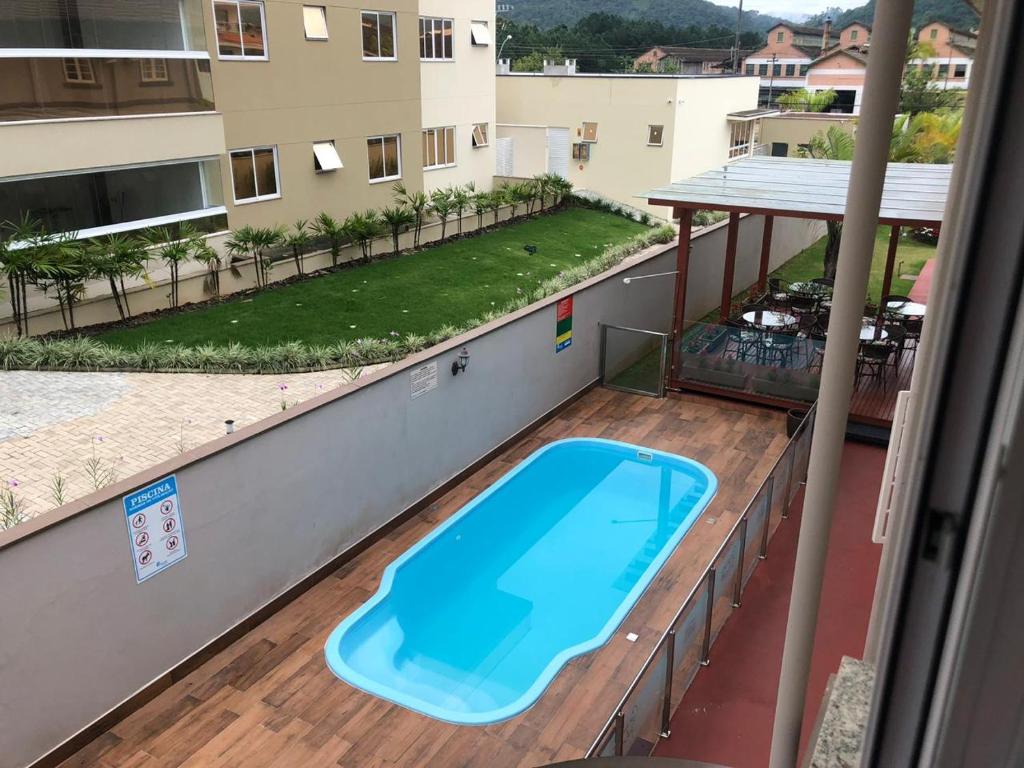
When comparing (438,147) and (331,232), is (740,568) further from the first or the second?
(438,147)

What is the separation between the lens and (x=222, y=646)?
7.70 m

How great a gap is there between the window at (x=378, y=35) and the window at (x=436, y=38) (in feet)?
4.99

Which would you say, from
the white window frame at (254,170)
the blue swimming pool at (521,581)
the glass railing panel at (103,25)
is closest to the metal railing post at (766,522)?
the blue swimming pool at (521,581)

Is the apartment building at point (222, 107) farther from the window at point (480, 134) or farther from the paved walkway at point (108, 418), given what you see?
the paved walkway at point (108, 418)

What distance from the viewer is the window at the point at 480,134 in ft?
84.1

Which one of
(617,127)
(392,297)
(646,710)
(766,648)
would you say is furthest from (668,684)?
(617,127)

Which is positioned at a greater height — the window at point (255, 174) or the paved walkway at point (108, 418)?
the window at point (255, 174)

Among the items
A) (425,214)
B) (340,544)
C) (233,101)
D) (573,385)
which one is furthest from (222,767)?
(425,214)

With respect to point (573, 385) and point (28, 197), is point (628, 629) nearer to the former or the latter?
point (573, 385)

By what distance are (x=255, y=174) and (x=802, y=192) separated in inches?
448

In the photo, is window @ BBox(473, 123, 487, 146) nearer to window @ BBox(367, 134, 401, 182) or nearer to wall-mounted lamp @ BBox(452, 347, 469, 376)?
window @ BBox(367, 134, 401, 182)

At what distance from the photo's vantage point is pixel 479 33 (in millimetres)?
24828

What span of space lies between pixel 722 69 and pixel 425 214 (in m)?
49.3

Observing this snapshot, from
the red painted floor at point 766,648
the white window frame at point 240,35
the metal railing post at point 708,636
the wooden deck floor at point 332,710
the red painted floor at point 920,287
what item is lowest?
the wooden deck floor at point 332,710
